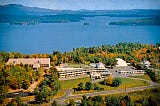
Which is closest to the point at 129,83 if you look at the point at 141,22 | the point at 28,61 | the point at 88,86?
the point at 88,86

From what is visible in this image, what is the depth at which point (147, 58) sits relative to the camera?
525 cm

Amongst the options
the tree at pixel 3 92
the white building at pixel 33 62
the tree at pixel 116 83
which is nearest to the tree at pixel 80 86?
the tree at pixel 116 83

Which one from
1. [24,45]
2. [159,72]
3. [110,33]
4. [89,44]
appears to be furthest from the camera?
[110,33]

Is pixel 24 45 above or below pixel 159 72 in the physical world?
above

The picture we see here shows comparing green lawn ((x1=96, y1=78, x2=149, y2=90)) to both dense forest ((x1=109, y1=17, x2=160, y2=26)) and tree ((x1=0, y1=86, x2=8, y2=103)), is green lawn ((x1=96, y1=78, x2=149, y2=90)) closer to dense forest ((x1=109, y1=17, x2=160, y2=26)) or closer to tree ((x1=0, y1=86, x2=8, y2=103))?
tree ((x1=0, y1=86, x2=8, y2=103))

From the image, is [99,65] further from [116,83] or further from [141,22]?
[141,22]

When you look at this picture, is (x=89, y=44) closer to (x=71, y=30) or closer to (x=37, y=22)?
(x=71, y=30)

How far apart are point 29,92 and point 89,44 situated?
74.3 inches

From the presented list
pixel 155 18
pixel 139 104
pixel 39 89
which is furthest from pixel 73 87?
pixel 155 18

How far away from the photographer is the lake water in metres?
4.84

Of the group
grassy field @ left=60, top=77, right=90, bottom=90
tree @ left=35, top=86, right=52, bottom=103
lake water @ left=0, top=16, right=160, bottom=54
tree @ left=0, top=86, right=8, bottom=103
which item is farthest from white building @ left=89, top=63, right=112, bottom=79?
tree @ left=0, top=86, right=8, bottom=103

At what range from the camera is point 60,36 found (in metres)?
5.22

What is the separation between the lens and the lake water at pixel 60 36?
4836 mm

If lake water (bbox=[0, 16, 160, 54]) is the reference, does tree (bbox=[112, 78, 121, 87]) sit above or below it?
below
